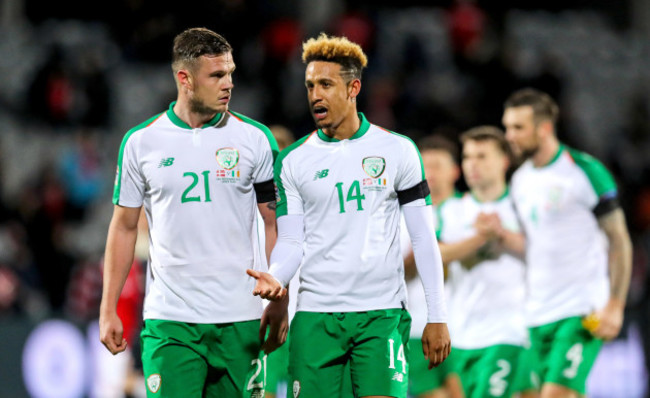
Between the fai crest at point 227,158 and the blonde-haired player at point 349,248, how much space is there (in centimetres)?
26

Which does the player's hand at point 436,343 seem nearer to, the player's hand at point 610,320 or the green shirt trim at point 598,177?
the player's hand at point 610,320

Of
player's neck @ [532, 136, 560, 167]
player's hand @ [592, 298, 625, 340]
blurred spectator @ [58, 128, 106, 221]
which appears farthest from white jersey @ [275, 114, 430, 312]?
blurred spectator @ [58, 128, 106, 221]

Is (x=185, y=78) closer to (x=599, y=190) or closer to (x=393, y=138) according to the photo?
(x=393, y=138)

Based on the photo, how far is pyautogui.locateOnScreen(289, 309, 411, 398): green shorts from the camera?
5.40 metres

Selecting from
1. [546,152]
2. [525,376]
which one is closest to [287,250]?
[546,152]

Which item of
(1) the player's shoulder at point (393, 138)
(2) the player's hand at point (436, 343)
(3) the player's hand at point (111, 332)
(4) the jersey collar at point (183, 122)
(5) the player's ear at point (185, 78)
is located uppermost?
(5) the player's ear at point (185, 78)

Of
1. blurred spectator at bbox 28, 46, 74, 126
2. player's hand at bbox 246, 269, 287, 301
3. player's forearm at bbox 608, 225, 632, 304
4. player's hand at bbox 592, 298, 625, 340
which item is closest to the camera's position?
player's hand at bbox 246, 269, 287, 301

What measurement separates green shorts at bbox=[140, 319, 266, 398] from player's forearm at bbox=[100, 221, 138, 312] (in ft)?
0.77

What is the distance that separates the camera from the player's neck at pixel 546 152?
8469mm

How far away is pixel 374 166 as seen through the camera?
557cm

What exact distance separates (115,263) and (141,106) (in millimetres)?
9710

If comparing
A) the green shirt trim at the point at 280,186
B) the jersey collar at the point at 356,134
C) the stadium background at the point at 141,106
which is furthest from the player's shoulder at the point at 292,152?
the stadium background at the point at 141,106

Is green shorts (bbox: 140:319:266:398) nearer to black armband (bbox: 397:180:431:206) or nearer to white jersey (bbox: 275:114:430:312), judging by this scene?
white jersey (bbox: 275:114:430:312)

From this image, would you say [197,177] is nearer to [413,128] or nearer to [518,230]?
[518,230]
